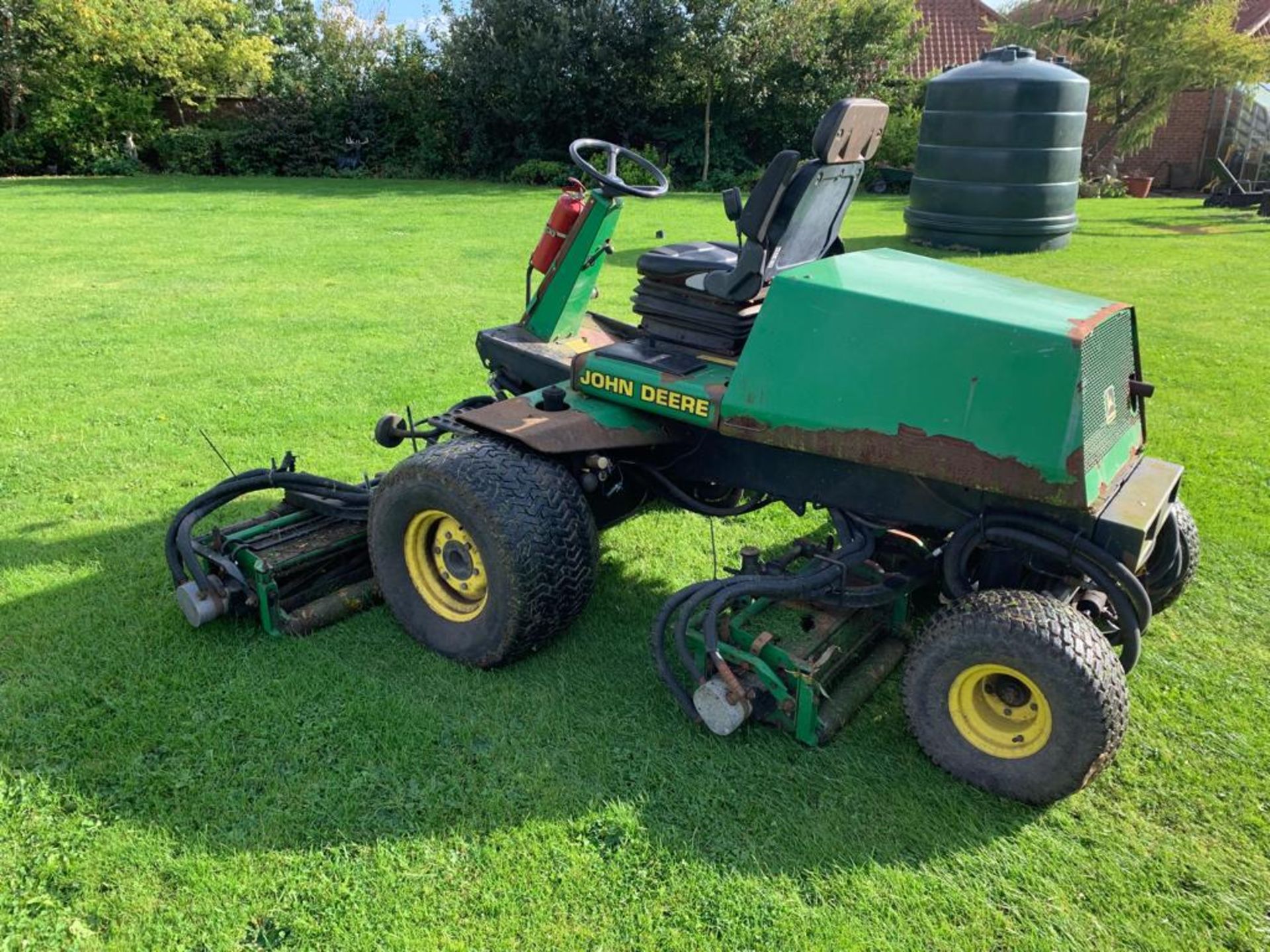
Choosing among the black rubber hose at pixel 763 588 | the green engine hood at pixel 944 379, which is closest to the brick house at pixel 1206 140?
the green engine hood at pixel 944 379

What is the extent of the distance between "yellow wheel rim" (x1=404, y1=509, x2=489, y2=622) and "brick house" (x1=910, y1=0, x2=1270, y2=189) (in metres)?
23.5

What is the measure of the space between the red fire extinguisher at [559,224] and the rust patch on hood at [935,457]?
171 centimetres

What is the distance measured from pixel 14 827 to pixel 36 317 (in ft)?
23.5

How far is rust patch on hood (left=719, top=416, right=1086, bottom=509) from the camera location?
2791 mm

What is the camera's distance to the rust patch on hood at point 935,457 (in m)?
2.79

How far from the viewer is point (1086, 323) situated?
291 cm

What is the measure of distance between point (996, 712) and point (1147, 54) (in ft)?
73.5

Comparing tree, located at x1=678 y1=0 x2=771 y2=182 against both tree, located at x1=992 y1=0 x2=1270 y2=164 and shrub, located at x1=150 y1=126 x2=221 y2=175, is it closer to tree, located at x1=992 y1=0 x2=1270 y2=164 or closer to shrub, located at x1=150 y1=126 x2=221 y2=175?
tree, located at x1=992 y1=0 x2=1270 y2=164

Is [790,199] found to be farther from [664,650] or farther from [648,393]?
[664,650]

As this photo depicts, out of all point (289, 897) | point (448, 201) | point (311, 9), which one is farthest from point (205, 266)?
point (311, 9)

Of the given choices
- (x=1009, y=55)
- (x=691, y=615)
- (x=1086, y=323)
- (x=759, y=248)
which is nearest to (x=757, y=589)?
(x=691, y=615)

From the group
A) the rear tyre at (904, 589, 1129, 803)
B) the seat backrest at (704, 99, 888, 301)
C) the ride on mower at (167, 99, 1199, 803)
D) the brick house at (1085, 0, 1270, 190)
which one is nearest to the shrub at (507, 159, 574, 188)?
the brick house at (1085, 0, 1270, 190)

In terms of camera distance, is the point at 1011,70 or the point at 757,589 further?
the point at 1011,70

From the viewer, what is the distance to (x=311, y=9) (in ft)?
110
